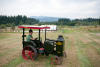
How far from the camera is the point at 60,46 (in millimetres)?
5051

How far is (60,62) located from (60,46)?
2.72 ft

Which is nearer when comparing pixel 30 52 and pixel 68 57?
pixel 30 52

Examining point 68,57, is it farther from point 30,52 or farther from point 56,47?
point 30,52

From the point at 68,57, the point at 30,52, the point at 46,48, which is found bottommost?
the point at 68,57

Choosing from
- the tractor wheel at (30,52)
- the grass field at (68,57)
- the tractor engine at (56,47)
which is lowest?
the grass field at (68,57)

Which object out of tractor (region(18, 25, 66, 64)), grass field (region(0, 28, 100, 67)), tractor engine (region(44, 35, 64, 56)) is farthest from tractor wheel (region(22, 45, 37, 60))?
tractor engine (region(44, 35, 64, 56))

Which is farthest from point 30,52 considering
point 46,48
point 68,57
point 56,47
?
point 68,57

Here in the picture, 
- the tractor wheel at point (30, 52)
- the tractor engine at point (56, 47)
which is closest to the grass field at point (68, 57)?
the tractor wheel at point (30, 52)

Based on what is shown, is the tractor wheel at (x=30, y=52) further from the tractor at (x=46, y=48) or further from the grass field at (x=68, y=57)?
the grass field at (x=68, y=57)

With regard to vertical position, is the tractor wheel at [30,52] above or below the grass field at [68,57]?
above

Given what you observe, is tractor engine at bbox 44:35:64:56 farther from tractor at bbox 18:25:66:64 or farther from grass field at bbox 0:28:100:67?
grass field at bbox 0:28:100:67

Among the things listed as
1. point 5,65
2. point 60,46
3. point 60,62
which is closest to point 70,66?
point 60,62

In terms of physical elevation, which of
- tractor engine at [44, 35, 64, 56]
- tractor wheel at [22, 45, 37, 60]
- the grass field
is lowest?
the grass field

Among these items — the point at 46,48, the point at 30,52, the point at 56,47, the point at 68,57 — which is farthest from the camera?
the point at 68,57
